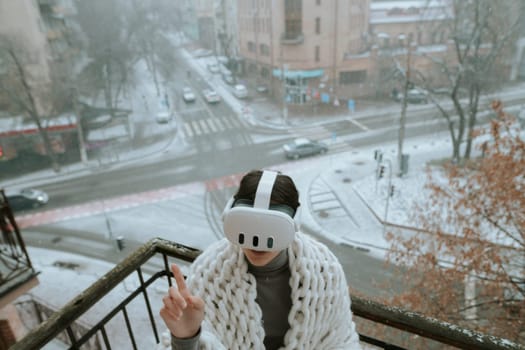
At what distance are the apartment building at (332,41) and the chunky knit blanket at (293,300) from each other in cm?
1415

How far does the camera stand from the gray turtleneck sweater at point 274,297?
110 centimetres

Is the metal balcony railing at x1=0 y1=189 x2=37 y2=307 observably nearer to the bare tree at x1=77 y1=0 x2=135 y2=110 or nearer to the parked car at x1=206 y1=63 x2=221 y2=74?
the bare tree at x1=77 y1=0 x2=135 y2=110

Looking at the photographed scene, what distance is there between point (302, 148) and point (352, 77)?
20.1ft

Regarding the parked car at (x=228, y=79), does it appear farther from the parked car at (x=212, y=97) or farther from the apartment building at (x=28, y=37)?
the apartment building at (x=28, y=37)

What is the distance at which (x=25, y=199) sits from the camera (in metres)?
10.1

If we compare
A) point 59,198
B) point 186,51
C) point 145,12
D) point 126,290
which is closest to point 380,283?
point 126,290

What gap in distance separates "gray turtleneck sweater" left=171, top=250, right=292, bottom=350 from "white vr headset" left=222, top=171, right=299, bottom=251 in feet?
0.45

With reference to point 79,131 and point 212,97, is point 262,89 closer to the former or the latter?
point 212,97

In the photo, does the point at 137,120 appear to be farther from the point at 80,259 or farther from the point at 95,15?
the point at 80,259

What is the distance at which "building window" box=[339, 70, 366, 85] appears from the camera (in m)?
15.9

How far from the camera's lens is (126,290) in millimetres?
5809

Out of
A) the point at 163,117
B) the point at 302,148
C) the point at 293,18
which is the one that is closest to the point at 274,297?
the point at 302,148

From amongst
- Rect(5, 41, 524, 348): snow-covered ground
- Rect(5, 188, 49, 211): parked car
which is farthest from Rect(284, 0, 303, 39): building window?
Rect(5, 188, 49, 211): parked car

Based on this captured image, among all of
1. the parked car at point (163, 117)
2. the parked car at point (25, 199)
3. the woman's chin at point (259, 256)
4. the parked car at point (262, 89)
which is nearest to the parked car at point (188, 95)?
the parked car at point (163, 117)
